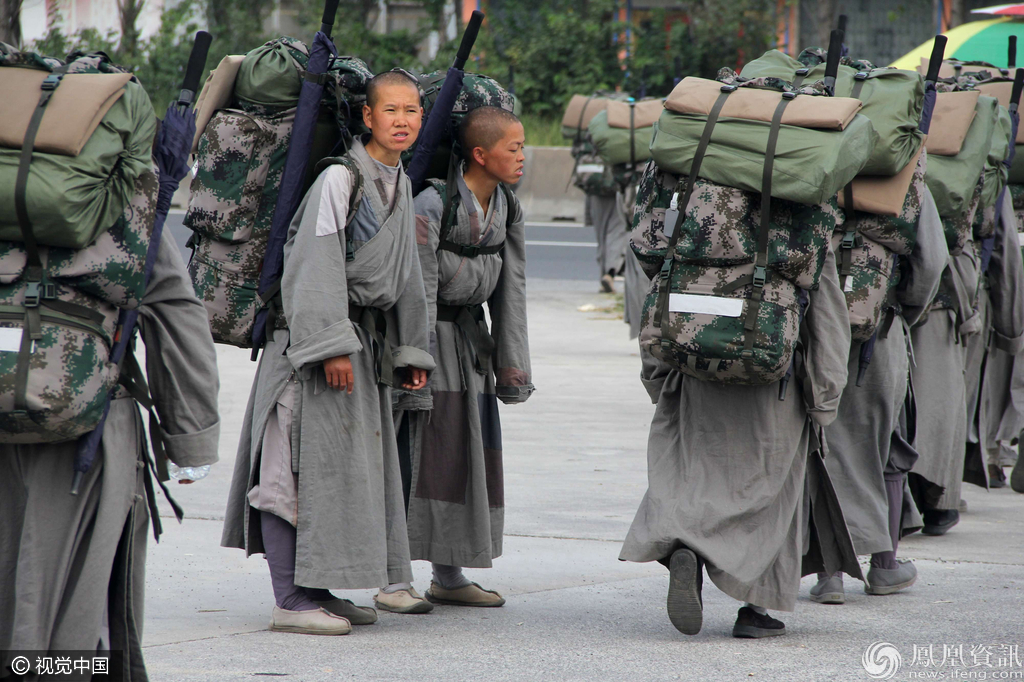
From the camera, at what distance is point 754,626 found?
4.69m

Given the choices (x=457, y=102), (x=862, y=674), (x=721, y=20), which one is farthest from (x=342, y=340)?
(x=721, y=20)

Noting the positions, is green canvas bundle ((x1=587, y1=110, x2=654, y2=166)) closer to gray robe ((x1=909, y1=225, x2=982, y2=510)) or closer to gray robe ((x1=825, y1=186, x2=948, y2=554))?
gray robe ((x1=909, y1=225, x2=982, y2=510))

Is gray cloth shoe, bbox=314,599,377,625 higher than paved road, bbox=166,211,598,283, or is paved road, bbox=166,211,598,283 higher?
gray cloth shoe, bbox=314,599,377,625

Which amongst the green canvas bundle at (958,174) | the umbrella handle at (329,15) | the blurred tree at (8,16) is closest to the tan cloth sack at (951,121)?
the green canvas bundle at (958,174)

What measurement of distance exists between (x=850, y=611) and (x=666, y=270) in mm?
1632

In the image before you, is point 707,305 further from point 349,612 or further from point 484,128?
point 349,612

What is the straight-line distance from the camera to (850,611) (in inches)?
202

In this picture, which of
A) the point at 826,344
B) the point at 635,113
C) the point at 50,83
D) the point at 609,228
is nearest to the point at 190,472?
the point at 50,83

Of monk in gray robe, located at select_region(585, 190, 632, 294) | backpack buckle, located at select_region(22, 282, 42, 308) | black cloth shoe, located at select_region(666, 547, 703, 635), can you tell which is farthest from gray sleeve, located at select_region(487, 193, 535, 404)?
monk in gray robe, located at select_region(585, 190, 632, 294)

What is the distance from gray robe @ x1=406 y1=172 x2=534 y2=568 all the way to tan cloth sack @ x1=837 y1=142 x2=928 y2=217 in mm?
1333

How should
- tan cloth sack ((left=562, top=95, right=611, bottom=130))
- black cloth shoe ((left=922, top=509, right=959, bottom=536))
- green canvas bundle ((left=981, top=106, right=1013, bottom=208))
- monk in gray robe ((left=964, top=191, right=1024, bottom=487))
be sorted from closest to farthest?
1. green canvas bundle ((left=981, top=106, right=1013, bottom=208))
2. black cloth shoe ((left=922, top=509, right=959, bottom=536))
3. monk in gray robe ((left=964, top=191, right=1024, bottom=487))
4. tan cloth sack ((left=562, top=95, right=611, bottom=130))

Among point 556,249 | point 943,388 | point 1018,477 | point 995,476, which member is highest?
point 943,388

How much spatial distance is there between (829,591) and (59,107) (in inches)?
136

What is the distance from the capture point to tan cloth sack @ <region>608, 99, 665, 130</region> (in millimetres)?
10984
